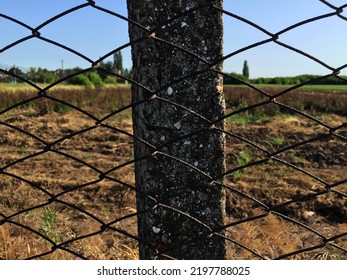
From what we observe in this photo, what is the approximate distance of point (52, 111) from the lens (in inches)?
427

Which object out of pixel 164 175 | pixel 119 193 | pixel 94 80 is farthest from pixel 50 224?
pixel 94 80

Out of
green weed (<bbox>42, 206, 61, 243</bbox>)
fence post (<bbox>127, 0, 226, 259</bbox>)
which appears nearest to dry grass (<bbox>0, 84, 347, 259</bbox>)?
green weed (<bbox>42, 206, 61, 243</bbox>)

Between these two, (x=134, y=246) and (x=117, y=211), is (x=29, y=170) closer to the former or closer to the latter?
(x=117, y=211)

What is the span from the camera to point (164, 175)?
1.14 meters

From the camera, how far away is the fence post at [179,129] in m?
1.07

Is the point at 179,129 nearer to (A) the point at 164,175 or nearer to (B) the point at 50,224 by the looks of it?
(A) the point at 164,175

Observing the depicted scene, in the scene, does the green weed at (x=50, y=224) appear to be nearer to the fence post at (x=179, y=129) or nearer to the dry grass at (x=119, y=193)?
the dry grass at (x=119, y=193)

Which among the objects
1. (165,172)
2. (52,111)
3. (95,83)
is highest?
(95,83)

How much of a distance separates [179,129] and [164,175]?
13cm

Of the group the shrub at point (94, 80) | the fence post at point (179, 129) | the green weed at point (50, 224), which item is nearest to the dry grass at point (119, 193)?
the green weed at point (50, 224)

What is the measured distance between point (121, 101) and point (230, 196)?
9.47m

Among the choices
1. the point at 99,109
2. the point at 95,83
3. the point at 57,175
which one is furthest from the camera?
the point at 95,83

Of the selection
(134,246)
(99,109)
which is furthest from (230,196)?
(99,109)

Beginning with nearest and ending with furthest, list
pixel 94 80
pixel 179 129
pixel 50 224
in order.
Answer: pixel 179 129 < pixel 50 224 < pixel 94 80
